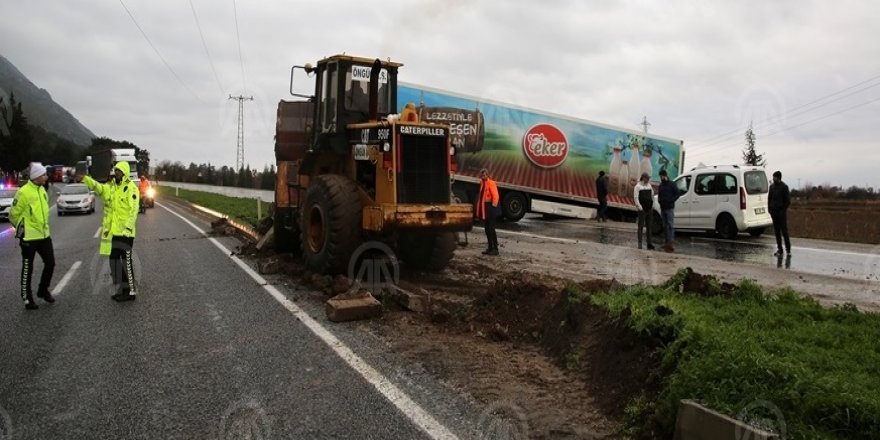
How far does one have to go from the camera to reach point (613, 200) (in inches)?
870

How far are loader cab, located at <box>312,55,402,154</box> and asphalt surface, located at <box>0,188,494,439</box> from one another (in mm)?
2487

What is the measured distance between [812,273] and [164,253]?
12.2 meters

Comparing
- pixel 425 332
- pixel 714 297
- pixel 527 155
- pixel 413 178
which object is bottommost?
pixel 425 332

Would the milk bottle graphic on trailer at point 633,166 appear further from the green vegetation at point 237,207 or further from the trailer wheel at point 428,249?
the trailer wheel at point 428,249

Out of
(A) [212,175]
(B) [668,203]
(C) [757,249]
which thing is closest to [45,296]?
(B) [668,203]

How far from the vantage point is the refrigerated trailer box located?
19.3m

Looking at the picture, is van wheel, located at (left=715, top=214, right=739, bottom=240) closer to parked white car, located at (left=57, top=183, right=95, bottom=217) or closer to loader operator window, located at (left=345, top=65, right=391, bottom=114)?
loader operator window, located at (left=345, top=65, right=391, bottom=114)

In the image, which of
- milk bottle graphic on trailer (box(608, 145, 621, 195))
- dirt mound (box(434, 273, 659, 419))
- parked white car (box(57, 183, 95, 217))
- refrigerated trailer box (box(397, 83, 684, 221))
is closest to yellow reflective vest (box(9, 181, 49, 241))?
dirt mound (box(434, 273, 659, 419))

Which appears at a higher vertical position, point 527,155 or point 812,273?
point 527,155

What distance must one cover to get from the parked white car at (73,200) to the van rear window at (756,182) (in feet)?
85.3

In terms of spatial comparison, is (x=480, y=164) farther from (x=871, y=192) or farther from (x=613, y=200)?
(x=871, y=192)

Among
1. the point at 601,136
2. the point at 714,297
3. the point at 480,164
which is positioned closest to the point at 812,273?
the point at 714,297

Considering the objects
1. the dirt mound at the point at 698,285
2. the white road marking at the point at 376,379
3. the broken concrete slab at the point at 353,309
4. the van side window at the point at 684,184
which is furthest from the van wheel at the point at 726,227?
the white road marking at the point at 376,379

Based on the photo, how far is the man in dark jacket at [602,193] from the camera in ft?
70.1
